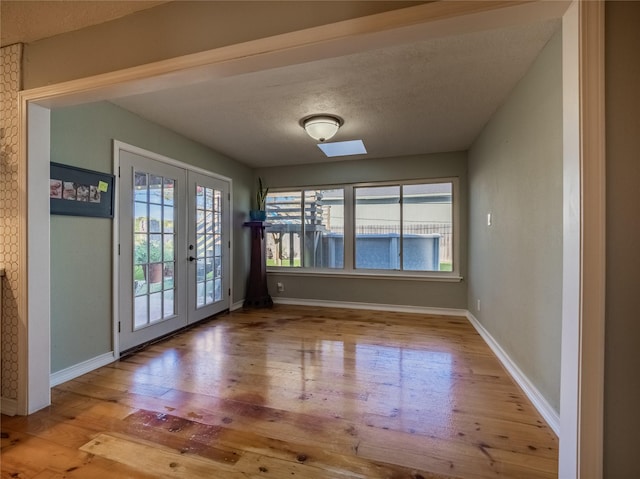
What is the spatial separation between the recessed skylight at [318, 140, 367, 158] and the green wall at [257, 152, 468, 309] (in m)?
0.35

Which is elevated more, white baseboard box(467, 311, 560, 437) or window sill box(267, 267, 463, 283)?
window sill box(267, 267, 463, 283)

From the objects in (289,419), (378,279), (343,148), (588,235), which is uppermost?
(343,148)

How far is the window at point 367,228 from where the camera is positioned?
4.45 meters

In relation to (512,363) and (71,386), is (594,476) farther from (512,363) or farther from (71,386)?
(71,386)

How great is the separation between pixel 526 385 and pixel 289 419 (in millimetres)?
1677

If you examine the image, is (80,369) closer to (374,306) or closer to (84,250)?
(84,250)

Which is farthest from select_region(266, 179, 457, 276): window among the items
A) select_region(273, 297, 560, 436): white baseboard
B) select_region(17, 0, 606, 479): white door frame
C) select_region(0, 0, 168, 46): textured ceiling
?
select_region(0, 0, 168, 46): textured ceiling

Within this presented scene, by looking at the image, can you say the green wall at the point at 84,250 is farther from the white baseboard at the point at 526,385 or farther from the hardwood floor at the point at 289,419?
the white baseboard at the point at 526,385

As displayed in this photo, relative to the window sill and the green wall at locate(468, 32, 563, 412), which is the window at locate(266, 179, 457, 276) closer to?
the window sill

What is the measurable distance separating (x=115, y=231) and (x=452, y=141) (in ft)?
12.6

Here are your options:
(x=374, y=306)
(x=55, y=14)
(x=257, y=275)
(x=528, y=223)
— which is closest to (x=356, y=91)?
(x=528, y=223)

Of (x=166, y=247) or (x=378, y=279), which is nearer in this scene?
(x=166, y=247)

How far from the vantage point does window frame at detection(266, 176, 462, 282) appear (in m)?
4.32

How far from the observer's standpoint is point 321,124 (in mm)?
2969
